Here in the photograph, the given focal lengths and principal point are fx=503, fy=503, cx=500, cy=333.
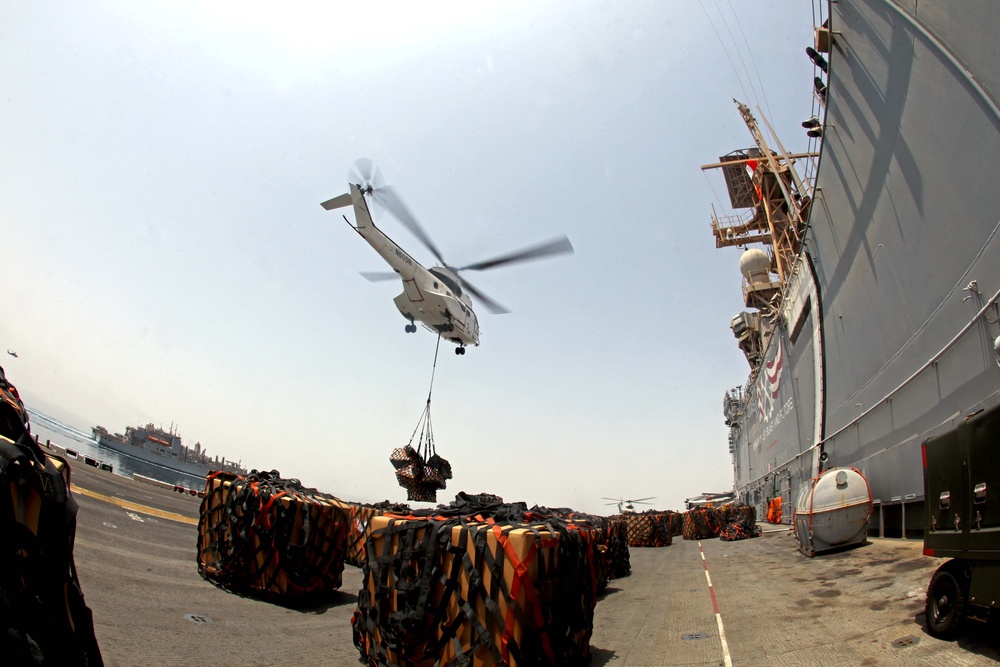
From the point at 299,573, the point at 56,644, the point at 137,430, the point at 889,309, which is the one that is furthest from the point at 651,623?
the point at 137,430

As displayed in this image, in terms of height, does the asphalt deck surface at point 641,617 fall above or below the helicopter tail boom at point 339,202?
below

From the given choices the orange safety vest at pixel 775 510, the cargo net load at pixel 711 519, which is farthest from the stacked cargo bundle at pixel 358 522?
the orange safety vest at pixel 775 510

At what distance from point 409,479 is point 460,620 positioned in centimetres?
1709

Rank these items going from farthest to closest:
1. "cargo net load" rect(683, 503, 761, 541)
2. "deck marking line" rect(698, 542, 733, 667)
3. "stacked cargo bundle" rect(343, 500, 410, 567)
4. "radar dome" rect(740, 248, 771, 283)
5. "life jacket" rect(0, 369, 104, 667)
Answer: "radar dome" rect(740, 248, 771, 283), "cargo net load" rect(683, 503, 761, 541), "stacked cargo bundle" rect(343, 500, 410, 567), "deck marking line" rect(698, 542, 733, 667), "life jacket" rect(0, 369, 104, 667)

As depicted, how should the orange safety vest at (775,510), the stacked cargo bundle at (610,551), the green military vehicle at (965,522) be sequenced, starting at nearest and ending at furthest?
the green military vehicle at (965,522) → the stacked cargo bundle at (610,551) → the orange safety vest at (775,510)

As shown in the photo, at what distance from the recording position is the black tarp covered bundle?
21.5m

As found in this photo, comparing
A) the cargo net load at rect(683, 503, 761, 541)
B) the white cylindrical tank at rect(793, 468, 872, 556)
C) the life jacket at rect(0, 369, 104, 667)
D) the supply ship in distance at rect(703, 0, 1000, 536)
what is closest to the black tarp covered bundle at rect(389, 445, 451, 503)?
the white cylindrical tank at rect(793, 468, 872, 556)

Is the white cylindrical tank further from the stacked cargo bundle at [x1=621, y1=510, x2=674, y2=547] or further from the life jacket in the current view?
the life jacket

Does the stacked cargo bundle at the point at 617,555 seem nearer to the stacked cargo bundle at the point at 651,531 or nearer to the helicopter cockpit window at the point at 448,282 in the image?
the stacked cargo bundle at the point at 651,531

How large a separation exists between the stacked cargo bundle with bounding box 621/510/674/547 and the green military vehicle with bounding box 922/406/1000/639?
22.4 meters

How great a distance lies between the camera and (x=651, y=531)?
27594 millimetres

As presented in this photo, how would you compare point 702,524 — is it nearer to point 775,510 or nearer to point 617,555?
point 775,510

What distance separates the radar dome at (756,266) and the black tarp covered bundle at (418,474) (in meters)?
28.8

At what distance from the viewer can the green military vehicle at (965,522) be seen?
5359 mm
